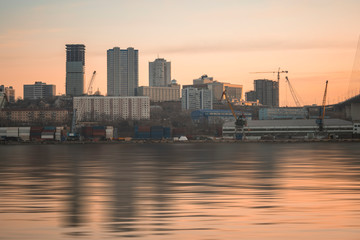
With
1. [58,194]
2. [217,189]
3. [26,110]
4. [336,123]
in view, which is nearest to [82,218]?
[58,194]

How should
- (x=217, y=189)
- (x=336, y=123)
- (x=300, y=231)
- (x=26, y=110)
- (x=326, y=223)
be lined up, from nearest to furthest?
(x=300, y=231)
(x=326, y=223)
(x=217, y=189)
(x=336, y=123)
(x=26, y=110)

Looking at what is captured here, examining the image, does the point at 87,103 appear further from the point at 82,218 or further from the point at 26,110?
the point at 82,218

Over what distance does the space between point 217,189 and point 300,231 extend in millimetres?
6727

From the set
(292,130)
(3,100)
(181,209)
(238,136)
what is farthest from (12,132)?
(181,209)

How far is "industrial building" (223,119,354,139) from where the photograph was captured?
356 feet

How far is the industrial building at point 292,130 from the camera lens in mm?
108500

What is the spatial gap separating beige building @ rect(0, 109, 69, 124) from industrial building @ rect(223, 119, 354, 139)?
6371 centimetres

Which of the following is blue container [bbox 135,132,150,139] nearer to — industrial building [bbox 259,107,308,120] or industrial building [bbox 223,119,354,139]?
industrial building [bbox 223,119,354,139]

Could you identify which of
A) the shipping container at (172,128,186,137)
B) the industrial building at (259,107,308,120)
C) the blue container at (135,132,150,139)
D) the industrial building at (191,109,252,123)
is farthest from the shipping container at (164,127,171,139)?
the industrial building at (259,107,308,120)

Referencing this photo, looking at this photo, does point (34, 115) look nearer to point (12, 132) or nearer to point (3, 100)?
point (3, 100)

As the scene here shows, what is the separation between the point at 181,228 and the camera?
372 inches

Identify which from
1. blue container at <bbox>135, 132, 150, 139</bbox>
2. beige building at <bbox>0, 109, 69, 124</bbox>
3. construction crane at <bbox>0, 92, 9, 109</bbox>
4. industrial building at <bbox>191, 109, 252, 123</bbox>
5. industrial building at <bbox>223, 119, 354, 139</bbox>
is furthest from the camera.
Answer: construction crane at <bbox>0, 92, 9, 109</bbox>

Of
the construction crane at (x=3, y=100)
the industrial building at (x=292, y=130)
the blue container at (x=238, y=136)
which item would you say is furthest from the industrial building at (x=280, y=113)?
the construction crane at (x=3, y=100)

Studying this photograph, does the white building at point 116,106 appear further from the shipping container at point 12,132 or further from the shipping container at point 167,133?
the shipping container at point 167,133
